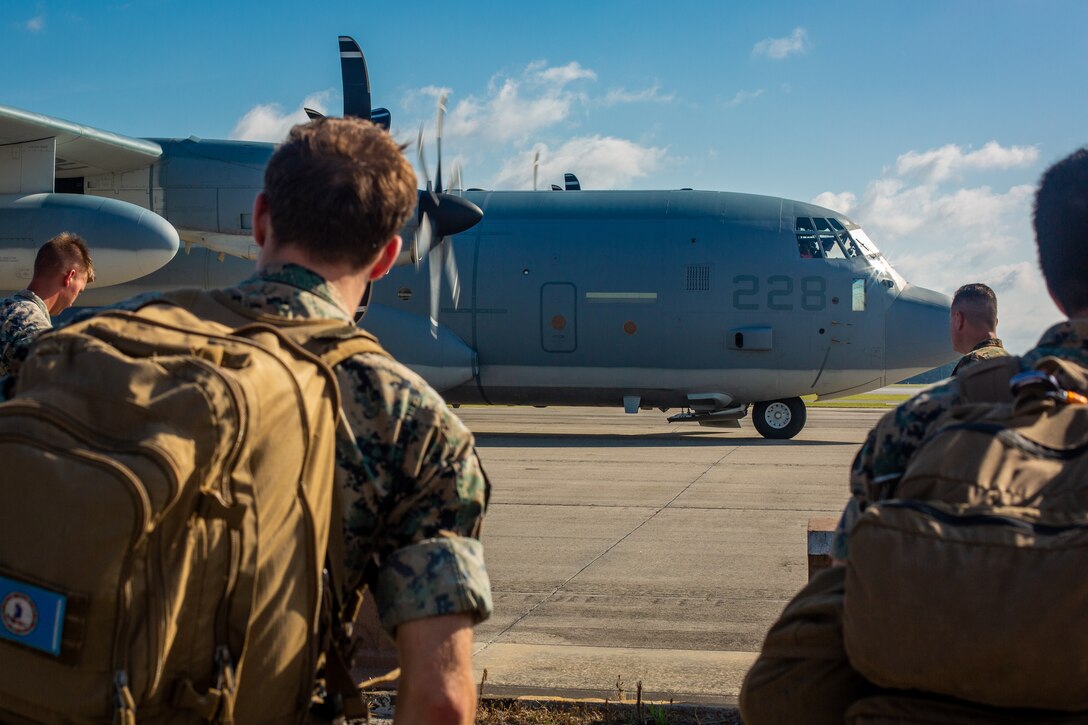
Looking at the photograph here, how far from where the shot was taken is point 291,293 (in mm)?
2045

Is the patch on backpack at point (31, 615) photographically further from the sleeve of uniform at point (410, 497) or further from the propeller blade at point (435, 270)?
the propeller blade at point (435, 270)

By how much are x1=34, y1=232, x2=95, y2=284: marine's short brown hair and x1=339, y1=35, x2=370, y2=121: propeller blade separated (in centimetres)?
707

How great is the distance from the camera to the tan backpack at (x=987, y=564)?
1587 millimetres

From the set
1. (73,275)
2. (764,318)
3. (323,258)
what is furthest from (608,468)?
(323,258)

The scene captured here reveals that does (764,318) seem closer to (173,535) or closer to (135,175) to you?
(135,175)

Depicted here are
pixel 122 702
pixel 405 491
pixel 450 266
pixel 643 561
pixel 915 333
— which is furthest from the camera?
pixel 450 266

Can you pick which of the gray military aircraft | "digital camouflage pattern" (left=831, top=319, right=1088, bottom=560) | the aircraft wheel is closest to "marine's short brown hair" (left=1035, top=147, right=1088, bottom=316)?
"digital camouflage pattern" (left=831, top=319, right=1088, bottom=560)

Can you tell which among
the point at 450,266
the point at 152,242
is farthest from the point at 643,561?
the point at 450,266

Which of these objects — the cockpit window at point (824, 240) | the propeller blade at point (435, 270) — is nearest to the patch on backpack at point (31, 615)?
the propeller blade at point (435, 270)

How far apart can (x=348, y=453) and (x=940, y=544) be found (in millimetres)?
998

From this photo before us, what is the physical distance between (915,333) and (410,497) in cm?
1613

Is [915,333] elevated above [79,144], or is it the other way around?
[79,144]

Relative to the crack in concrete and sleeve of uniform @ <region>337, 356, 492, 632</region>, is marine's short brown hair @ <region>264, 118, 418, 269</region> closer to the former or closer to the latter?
sleeve of uniform @ <region>337, 356, 492, 632</region>

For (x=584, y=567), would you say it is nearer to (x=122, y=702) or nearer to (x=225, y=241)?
(x=122, y=702)
